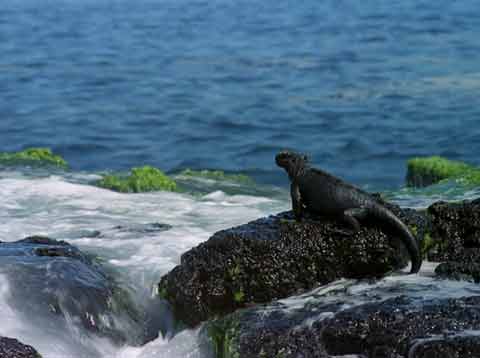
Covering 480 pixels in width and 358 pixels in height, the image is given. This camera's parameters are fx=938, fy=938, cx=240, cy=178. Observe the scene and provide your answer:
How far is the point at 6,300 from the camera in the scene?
730 cm

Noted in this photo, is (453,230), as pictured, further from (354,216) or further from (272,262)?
(272,262)

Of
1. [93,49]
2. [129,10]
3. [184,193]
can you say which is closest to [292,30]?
[93,49]

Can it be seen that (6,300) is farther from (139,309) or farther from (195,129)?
(195,129)

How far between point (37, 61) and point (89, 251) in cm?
1802

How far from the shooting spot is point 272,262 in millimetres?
7012

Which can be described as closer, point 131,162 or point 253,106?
point 131,162

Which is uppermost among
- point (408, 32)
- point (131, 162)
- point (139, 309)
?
point (408, 32)

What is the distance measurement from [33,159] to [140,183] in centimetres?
278

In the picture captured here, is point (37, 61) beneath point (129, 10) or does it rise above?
beneath

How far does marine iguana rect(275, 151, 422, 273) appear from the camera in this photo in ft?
23.4

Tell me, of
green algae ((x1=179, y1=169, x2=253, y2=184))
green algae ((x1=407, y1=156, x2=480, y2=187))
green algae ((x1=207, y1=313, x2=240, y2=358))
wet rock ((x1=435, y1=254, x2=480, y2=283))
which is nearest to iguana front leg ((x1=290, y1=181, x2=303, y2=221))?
green algae ((x1=207, y1=313, x2=240, y2=358))

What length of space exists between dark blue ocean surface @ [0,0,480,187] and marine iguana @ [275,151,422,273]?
25.6 ft

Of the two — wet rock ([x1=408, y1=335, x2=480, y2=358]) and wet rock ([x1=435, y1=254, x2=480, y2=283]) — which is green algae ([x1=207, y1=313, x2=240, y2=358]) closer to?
wet rock ([x1=408, y1=335, x2=480, y2=358])

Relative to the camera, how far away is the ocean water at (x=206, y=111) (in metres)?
9.61
